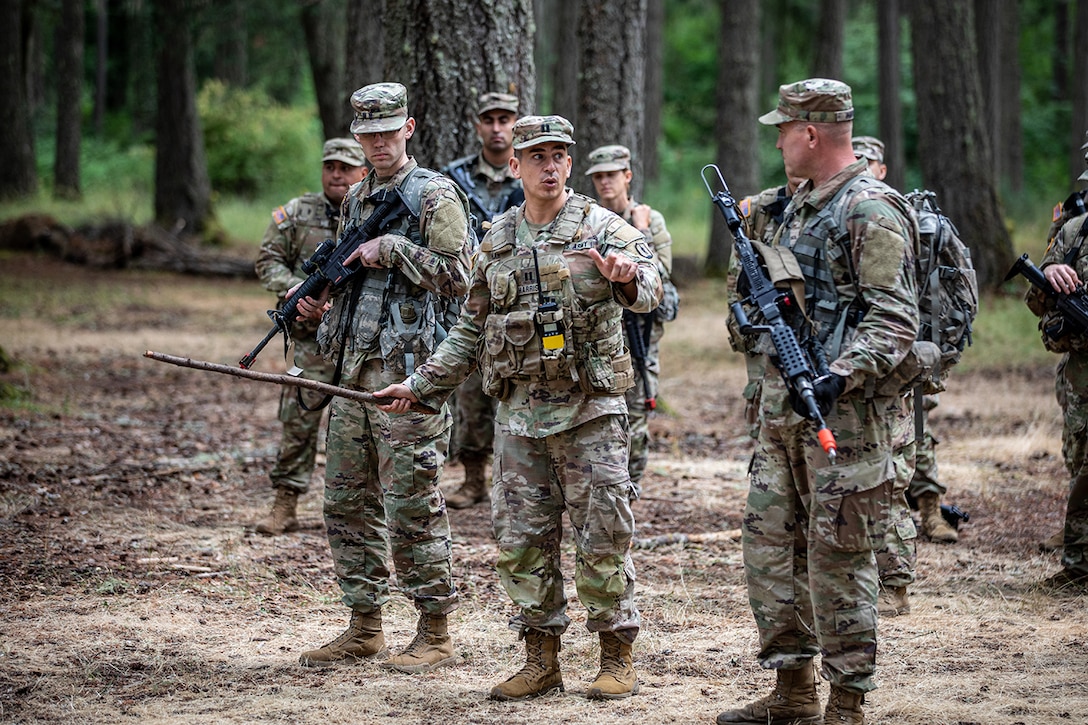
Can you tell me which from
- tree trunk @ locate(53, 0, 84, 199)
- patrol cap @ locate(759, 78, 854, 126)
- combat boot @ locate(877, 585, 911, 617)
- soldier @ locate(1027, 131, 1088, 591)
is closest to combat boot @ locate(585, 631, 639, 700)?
combat boot @ locate(877, 585, 911, 617)

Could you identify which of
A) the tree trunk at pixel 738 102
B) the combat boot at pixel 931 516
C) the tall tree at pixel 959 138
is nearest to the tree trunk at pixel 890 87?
the tree trunk at pixel 738 102

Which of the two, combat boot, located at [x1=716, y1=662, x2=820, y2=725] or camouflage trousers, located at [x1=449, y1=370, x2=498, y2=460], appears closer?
combat boot, located at [x1=716, y1=662, x2=820, y2=725]

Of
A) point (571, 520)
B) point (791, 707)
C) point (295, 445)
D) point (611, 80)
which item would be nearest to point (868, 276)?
point (571, 520)

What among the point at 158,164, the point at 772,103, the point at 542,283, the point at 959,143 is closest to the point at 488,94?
the point at 542,283

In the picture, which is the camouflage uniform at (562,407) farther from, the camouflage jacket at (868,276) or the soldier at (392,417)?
the camouflage jacket at (868,276)

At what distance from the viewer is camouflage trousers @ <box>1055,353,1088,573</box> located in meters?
6.52

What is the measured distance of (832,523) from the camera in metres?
4.24

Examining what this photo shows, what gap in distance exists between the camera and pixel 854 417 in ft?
13.9

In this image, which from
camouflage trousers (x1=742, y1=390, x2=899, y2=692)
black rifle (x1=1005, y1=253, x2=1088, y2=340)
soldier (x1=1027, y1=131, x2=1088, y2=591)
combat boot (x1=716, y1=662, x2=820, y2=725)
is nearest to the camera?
camouflage trousers (x1=742, y1=390, x2=899, y2=692)

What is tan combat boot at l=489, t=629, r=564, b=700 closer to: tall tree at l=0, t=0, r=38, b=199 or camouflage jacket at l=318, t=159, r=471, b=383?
camouflage jacket at l=318, t=159, r=471, b=383

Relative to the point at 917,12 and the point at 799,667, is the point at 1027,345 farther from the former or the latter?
the point at 799,667

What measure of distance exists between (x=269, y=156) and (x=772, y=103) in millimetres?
15710

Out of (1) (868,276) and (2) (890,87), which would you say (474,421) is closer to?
(1) (868,276)

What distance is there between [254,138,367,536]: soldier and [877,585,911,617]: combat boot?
3.58m
